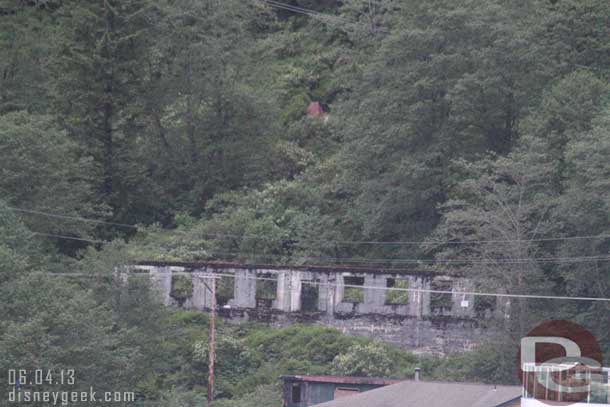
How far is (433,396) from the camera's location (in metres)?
27.9

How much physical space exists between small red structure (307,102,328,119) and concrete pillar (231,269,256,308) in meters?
14.6

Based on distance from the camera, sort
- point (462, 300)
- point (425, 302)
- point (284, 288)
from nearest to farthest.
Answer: point (462, 300) → point (425, 302) → point (284, 288)

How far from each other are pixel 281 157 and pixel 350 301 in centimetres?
1277

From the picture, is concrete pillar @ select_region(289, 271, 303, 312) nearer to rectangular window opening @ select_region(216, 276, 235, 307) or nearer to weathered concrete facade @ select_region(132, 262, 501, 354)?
weathered concrete facade @ select_region(132, 262, 501, 354)

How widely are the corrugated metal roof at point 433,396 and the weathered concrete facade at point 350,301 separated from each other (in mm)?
8448

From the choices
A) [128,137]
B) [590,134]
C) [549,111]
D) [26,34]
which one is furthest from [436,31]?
[26,34]

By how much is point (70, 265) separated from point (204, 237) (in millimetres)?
7858

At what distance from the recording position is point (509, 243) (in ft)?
119

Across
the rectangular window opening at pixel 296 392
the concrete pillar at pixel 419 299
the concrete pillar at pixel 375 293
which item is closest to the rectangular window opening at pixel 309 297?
the concrete pillar at pixel 375 293

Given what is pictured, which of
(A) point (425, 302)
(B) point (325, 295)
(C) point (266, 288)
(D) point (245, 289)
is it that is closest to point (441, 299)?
(A) point (425, 302)

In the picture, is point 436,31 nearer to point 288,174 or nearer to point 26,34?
point 288,174

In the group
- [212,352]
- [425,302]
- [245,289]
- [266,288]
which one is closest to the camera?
[212,352]

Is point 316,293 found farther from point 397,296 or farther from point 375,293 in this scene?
point 397,296

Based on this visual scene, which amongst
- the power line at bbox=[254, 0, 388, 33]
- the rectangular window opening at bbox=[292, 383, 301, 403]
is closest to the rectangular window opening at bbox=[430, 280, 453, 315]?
the rectangular window opening at bbox=[292, 383, 301, 403]
